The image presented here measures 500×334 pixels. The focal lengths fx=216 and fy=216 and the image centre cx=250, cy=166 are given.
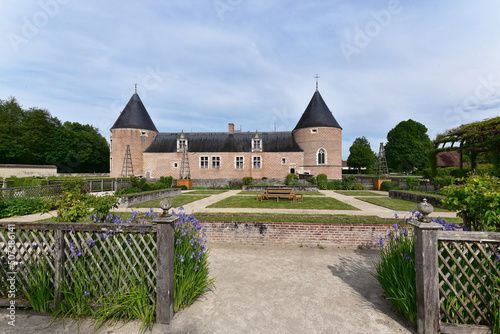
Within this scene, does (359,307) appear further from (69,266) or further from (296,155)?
(296,155)

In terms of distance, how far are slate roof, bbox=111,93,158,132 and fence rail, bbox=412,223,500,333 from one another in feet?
111

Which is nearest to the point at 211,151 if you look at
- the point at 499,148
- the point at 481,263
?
the point at 499,148

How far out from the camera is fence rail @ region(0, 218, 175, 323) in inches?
112

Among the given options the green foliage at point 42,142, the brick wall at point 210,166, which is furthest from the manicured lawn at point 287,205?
the green foliage at point 42,142

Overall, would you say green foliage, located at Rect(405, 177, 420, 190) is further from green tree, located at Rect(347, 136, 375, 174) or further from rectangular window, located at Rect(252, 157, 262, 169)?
green tree, located at Rect(347, 136, 375, 174)

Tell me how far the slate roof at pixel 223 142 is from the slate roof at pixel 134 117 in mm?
2584

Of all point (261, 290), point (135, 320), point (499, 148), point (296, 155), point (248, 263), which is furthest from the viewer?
point (296, 155)

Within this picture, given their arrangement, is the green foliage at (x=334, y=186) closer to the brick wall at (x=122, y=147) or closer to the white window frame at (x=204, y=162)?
the white window frame at (x=204, y=162)

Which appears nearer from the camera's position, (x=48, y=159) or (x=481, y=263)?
(x=481, y=263)

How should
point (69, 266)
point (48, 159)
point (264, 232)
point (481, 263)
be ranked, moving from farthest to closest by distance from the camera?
point (48, 159), point (264, 232), point (69, 266), point (481, 263)

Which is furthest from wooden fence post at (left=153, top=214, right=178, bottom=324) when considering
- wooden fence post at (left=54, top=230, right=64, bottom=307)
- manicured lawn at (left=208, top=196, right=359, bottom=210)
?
manicured lawn at (left=208, top=196, right=359, bottom=210)

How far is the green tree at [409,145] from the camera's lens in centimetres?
4231

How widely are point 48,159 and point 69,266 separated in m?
57.8

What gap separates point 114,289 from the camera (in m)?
3.02
